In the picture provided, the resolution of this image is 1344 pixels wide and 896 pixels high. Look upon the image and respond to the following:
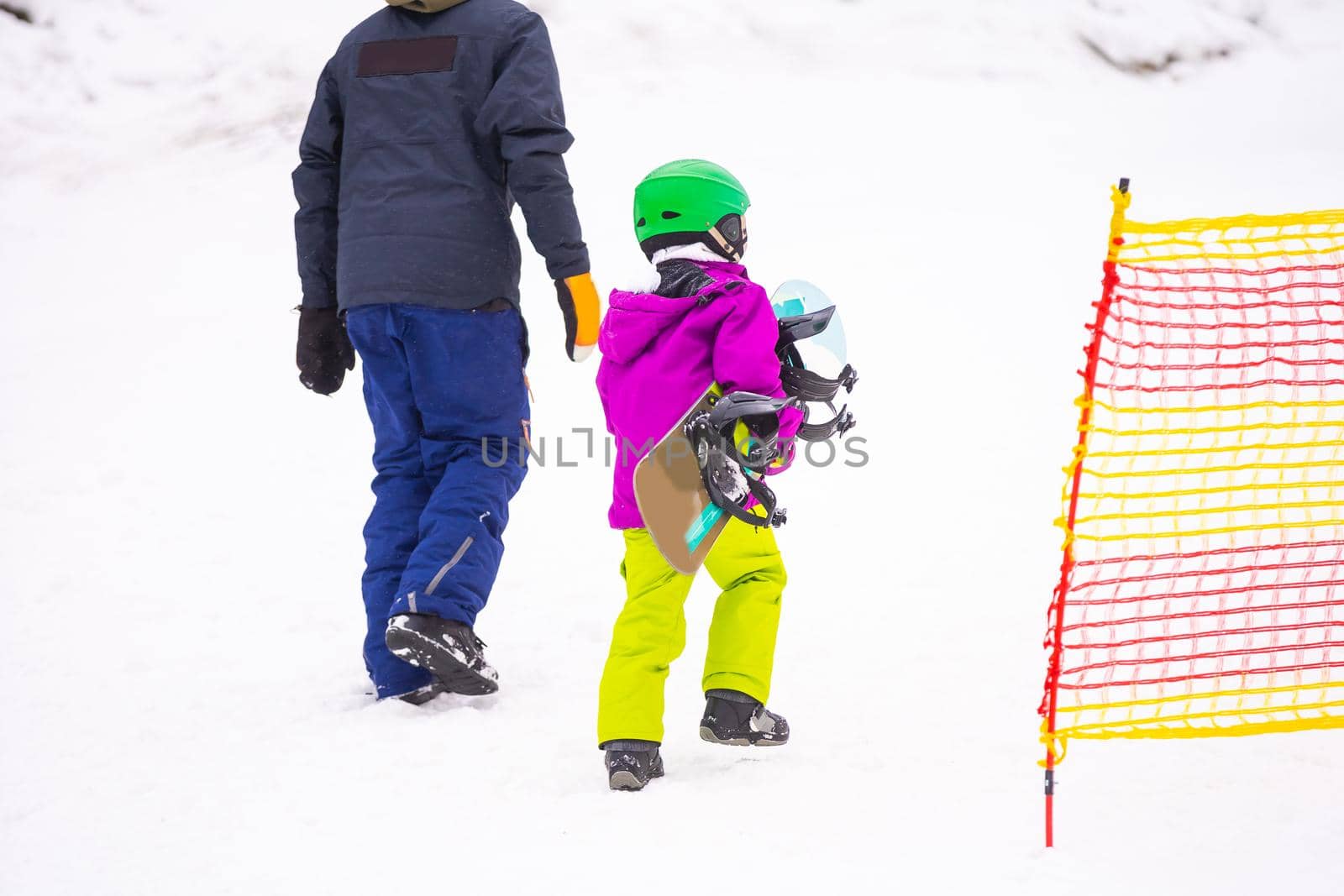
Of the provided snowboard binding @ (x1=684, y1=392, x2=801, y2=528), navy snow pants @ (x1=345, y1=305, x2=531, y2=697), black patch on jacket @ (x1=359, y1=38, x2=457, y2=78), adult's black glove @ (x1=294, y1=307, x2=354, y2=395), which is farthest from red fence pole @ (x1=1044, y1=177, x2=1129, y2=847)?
adult's black glove @ (x1=294, y1=307, x2=354, y2=395)

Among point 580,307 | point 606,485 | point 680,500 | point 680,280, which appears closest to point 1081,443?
point 680,500

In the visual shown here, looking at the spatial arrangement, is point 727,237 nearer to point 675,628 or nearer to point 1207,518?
point 675,628

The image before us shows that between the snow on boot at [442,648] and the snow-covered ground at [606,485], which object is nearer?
the snow-covered ground at [606,485]

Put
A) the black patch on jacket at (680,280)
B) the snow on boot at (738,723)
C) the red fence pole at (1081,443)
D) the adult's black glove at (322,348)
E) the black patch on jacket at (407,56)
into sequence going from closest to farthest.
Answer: the red fence pole at (1081,443), the black patch on jacket at (680,280), the snow on boot at (738,723), the black patch on jacket at (407,56), the adult's black glove at (322,348)

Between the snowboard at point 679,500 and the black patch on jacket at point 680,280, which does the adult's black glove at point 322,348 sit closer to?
the black patch on jacket at point 680,280

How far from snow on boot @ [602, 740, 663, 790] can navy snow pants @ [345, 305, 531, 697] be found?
28.5 inches

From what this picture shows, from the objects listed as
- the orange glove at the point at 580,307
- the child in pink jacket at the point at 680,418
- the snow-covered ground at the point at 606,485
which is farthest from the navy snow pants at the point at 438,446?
the child in pink jacket at the point at 680,418

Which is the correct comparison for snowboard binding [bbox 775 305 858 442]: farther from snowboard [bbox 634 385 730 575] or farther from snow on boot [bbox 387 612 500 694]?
snow on boot [bbox 387 612 500 694]

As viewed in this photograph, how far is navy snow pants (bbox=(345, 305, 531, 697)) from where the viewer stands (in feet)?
11.6

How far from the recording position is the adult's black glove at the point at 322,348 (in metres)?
3.92

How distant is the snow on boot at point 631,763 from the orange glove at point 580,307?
1.14m

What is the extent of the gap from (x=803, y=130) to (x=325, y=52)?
440 centimetres

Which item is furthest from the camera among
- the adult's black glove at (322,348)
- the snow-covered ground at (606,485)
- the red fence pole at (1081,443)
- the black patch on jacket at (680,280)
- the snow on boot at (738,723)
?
the adult's black glove at (322,348)

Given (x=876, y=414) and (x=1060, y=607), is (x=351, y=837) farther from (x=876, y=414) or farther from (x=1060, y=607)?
(x=876, y=414)
